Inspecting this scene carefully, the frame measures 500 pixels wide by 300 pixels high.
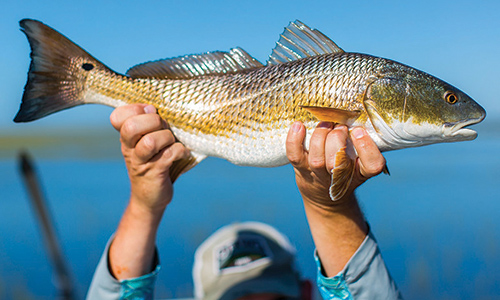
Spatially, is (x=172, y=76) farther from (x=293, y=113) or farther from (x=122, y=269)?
(x=122, y=269)

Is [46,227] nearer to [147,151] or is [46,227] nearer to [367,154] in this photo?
[147,151]

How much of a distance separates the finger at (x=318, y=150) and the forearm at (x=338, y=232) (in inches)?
11.4

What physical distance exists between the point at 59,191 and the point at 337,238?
1289 cm

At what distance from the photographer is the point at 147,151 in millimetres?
2342

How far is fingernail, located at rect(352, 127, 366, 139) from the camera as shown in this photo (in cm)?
203

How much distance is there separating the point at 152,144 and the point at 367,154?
1128 mm

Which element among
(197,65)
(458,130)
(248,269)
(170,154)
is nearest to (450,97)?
(458,130)

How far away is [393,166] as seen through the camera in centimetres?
1642

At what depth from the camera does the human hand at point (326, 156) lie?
1985mm

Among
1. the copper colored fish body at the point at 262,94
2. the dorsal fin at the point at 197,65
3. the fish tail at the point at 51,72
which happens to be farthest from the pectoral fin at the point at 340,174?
the fish tail at the point at 51,72

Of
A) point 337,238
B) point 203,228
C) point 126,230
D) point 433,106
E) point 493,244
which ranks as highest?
point 433,106

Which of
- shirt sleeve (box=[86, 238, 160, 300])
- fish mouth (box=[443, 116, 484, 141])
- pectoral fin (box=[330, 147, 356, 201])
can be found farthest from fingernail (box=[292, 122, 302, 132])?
shirt sleeve (box=[86, 238, 160, 300])

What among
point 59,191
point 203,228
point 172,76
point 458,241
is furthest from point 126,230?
point 59,191

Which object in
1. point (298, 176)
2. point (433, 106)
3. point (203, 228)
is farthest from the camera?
point (203, 228)
